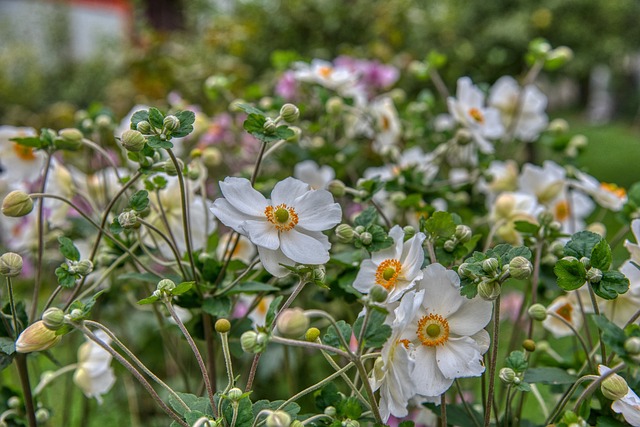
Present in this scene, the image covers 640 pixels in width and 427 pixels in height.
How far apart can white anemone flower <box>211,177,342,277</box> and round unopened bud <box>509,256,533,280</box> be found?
0.16 m

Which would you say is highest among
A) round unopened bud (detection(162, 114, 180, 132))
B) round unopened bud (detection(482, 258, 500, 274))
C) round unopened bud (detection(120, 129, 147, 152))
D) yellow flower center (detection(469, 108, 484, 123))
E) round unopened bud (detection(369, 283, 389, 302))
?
round unopened bud (detection(162, 114, 180, 132))

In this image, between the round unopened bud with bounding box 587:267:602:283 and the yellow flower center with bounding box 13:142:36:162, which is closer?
the round unopened bud with bounding box 587:267:602:283

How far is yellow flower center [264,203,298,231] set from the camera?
0.60 metres

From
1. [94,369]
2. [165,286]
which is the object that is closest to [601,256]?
[165,286]

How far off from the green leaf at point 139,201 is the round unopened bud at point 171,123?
8 cm

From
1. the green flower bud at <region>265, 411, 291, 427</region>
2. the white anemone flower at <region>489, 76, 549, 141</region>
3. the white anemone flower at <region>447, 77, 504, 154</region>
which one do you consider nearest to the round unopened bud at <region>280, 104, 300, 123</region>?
the green flower bud at <region>265, 411, 291, 427</region>

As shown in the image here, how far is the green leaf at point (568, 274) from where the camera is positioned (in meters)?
0.56

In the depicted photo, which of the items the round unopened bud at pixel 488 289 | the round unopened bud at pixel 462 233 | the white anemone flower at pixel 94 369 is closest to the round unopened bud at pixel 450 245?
the round unopened bud at pixel 462 233

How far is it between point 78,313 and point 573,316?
1.86 ft

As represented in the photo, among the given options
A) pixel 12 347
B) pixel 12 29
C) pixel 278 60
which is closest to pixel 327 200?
pixel 12 347

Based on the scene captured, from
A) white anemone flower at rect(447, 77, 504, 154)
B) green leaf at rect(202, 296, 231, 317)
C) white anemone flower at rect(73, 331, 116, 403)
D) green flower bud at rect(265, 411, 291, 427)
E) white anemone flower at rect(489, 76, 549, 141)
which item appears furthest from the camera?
white anemone flower at rect(489, 76, 549, 141)

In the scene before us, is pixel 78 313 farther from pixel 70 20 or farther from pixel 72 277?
pixel 70 20

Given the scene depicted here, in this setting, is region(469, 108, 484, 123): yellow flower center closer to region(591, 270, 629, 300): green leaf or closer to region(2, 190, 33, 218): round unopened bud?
region(591, 270, 629, 300): green leaf

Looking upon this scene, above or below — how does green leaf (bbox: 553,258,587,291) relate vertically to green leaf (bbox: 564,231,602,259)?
below
